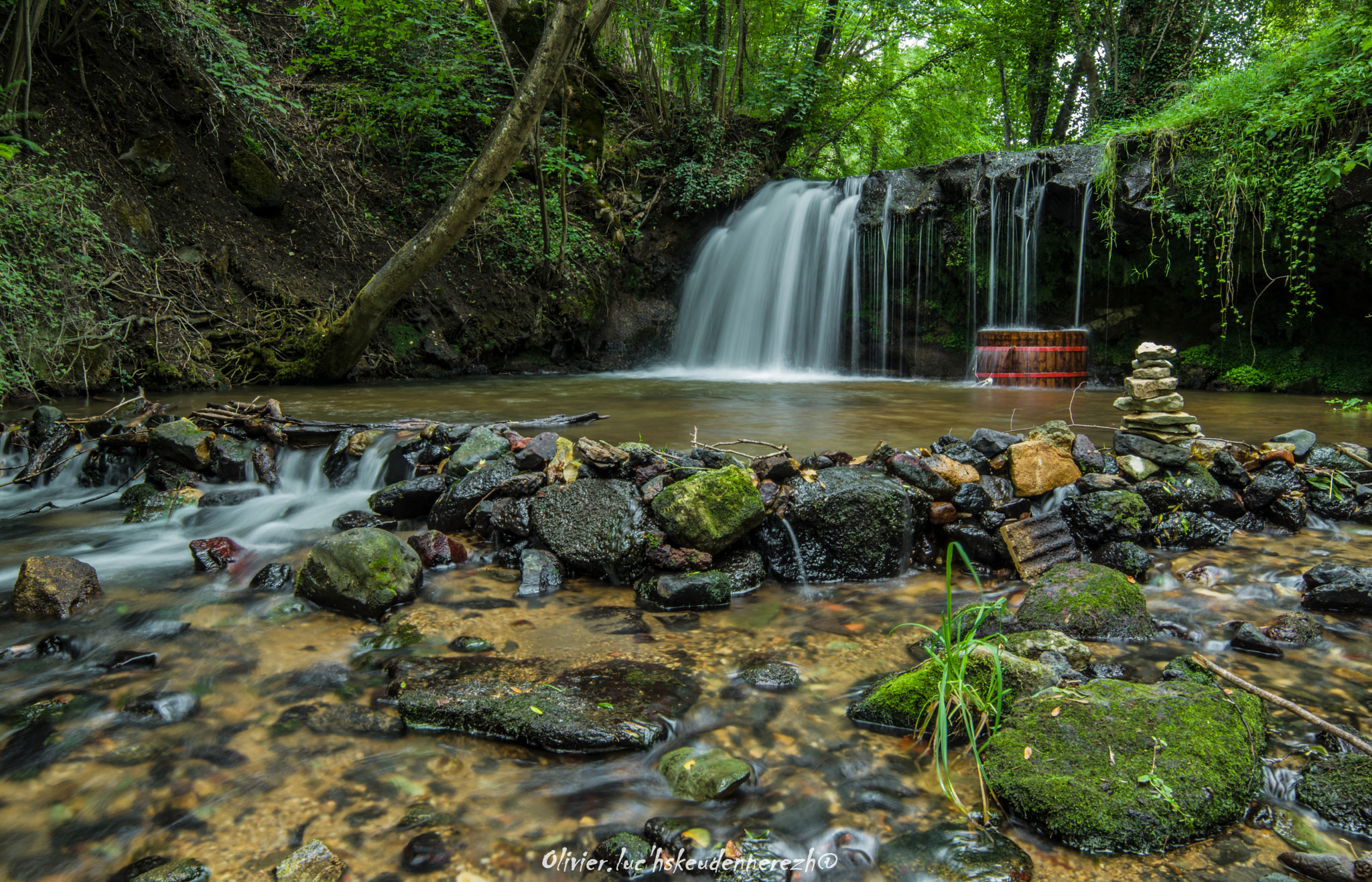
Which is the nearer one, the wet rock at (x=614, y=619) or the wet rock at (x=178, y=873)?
the wet rock at (x=178, y=873)

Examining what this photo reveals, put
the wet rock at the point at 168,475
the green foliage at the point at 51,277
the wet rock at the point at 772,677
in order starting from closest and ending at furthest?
the wet rock at the point at 772,677
the wet rock at the point at 168,475
the green foliage at the point at 51,277

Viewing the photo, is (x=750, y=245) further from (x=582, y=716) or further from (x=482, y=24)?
(x=582, y=716)

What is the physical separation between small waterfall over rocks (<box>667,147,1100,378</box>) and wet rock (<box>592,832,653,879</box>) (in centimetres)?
977

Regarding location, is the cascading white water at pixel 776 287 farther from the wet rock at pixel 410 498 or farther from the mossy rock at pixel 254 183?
the wet rock at pixel 410 498

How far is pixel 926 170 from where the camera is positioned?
1136cm

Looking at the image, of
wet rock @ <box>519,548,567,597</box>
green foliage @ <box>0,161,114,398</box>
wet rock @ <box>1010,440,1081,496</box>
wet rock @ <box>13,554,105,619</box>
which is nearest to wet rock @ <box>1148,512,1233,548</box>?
wet rock @ <box>1010,440,1081,496</box>

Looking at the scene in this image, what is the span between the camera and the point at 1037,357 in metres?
9.02

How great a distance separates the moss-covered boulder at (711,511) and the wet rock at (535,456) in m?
0.93

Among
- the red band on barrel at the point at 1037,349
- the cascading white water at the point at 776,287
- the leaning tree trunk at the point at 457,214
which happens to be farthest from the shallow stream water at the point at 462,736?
the cascading white water at the point at 776,287

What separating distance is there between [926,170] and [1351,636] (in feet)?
32.7

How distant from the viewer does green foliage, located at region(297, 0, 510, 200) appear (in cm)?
982

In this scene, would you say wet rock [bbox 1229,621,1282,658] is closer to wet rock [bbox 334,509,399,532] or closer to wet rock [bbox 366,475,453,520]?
wet rock [bbox 366,475,453,520]

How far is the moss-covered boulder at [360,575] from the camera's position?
129 inches

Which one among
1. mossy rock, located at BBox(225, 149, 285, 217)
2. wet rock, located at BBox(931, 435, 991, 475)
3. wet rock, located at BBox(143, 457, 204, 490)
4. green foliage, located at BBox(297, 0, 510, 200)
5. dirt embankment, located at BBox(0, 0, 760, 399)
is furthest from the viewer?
mossy rock, located at BBox(225, 149, 285, 217)
